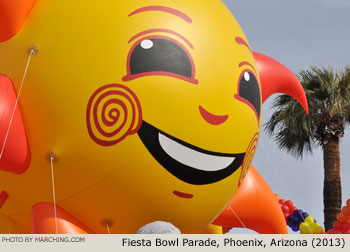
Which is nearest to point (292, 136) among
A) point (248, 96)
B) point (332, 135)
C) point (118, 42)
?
point (332, 135)

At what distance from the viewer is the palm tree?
14.4 metres

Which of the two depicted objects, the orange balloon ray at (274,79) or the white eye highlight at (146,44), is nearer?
the white eye highlight at (146,44)

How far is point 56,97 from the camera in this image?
5.50 metres

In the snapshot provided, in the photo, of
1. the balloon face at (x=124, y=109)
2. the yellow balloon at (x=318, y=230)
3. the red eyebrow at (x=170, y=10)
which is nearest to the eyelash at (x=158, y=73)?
the balloon face at (x=124, y=109)

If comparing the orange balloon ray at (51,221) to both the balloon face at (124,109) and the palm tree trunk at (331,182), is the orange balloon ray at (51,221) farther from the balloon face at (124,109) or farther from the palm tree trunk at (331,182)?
the palm tree trunk at (331,182)

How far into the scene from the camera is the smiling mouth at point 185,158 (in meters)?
5.54

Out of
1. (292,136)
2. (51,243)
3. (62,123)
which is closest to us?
(51,243)

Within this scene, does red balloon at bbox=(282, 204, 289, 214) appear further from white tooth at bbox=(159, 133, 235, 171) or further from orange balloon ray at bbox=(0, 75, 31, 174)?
orange balloon ray at bbox=(0, 75, 31, 174)

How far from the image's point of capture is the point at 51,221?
5.69 meters

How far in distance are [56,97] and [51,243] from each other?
7.13 feet

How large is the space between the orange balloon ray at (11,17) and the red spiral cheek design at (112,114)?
1.02 metres

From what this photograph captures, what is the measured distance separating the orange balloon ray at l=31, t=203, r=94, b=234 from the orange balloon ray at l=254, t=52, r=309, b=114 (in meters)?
3.09

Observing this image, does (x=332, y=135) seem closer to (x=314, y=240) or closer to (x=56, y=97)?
(x=56, y=97)

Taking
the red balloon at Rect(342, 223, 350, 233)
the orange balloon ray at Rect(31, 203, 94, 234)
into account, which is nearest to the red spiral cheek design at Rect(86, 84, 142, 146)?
the orange balloon ray at Rect(31, 203, 94, 234)
